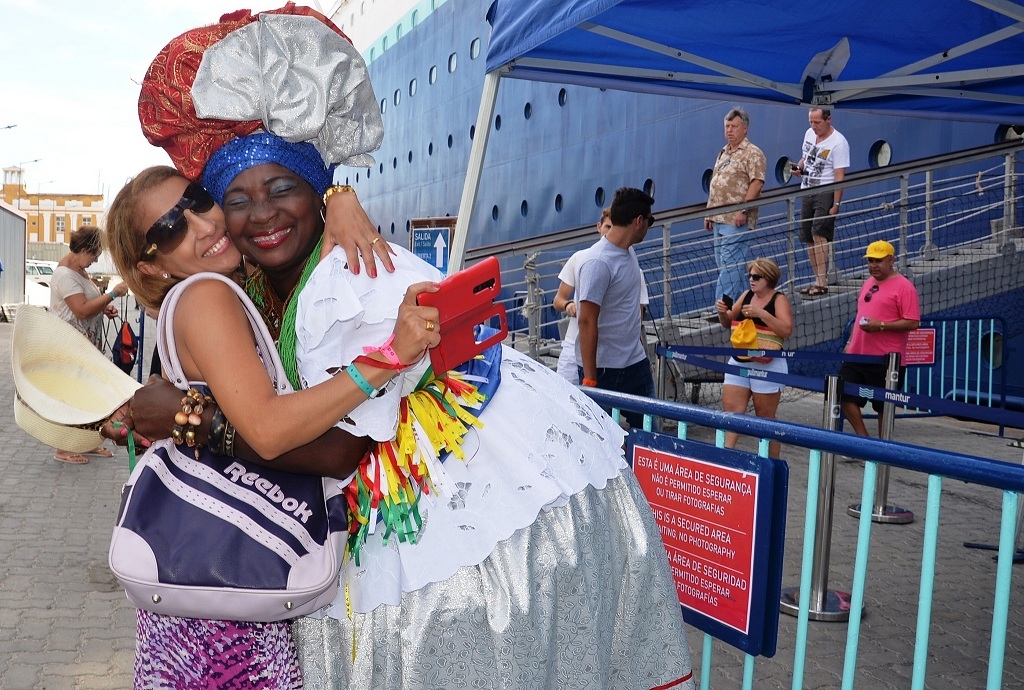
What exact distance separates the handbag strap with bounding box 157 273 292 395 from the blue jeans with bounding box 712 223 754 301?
6.98 meters

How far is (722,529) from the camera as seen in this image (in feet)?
8.24

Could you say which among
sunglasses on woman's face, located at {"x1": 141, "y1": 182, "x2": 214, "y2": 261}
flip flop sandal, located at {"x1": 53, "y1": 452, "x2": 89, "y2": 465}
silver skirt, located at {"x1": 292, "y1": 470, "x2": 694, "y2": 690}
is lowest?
flip flop sandal, located at {"x1": 53, "y1": 452, "x2": 89, "y2": 465}

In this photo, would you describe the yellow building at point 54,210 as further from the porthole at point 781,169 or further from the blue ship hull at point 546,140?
the porthole at point 781,169

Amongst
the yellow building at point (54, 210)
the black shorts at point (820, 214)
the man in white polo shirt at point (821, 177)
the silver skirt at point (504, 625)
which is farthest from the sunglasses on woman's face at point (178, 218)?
the yellow building at point (54, 210)

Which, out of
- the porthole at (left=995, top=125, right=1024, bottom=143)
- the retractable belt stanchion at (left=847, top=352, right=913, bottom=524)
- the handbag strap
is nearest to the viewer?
the handbag strap

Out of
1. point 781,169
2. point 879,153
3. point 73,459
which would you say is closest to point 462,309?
point 73,459

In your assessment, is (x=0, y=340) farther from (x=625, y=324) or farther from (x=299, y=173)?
(x=299, y=173)

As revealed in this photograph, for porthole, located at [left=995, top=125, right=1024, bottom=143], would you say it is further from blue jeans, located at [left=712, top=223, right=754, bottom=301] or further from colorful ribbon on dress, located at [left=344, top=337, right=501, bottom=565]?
colorful ribbon on dress, located at [left=344, top=337, right=501, bottom=565]

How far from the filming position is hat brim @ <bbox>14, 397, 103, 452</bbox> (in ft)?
5.98

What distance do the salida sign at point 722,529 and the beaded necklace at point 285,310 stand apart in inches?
51.5

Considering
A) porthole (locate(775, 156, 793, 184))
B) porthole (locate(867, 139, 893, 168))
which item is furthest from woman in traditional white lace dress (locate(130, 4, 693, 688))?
porthole (locate(775, 156, 793, 184))

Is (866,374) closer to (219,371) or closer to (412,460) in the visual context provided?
(412,460)

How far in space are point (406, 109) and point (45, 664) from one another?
17.5 meters

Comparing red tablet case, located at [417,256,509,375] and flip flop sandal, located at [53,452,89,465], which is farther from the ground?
red tablet case, located at [417,256,509,375]
